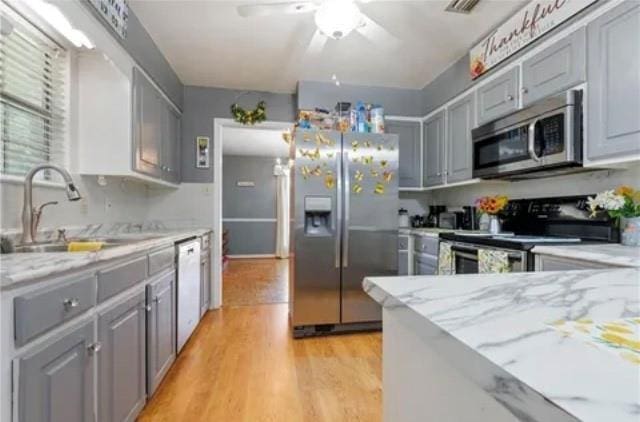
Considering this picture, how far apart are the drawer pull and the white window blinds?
99 cm

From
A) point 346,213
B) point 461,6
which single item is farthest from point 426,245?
point 461,6

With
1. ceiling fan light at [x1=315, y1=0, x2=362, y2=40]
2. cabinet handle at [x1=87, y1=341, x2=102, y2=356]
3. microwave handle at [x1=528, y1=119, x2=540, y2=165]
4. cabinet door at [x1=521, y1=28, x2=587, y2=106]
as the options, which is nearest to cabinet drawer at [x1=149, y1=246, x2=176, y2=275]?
cabinet handle at [x1=87, y1=341, x2=102, y2=356]

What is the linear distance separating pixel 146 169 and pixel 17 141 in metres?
0.82

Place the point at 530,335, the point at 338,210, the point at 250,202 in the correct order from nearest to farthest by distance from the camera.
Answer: the point at 530,335 < the point at 338,210 < the point at 250,202

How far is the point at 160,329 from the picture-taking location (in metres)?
2.00

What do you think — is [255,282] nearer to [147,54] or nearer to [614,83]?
[147,54]

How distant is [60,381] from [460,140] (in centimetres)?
314

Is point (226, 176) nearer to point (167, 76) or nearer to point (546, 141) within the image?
point (167, 76)

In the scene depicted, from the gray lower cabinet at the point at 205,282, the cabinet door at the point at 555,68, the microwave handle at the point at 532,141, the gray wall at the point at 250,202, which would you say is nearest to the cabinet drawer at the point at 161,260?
the gray lower cabinet at the point at 205,282

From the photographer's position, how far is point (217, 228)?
3.83 meters

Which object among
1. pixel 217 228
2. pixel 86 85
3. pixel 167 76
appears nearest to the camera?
pixel 86 85

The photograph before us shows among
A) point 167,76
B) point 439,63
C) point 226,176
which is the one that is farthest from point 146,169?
point 226,176

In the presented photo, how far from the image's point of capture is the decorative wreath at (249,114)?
375 cm

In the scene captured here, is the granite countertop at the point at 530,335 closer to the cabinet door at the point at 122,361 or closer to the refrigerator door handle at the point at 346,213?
the cabinet door at the point at 122,361
